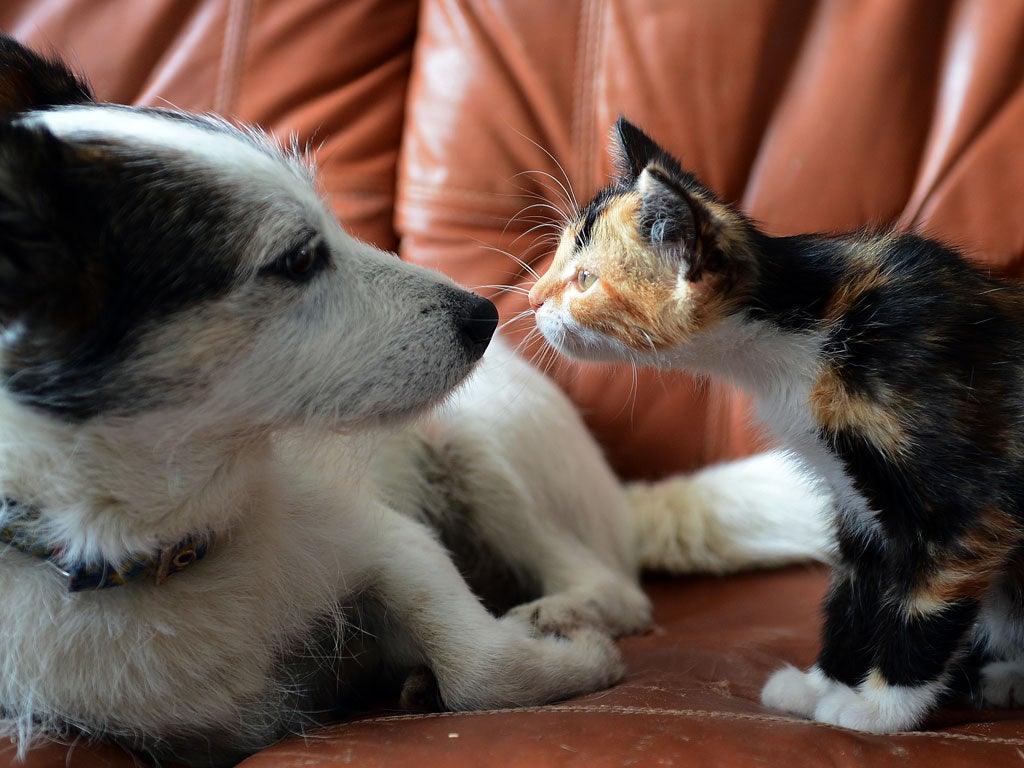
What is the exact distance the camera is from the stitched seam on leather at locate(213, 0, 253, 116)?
1830 millimetres

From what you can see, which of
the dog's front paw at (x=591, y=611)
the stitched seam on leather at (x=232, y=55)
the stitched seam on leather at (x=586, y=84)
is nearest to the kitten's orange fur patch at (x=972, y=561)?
the dog's front paw at (x=591, y=611)

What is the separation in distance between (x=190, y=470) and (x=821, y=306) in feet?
2.27

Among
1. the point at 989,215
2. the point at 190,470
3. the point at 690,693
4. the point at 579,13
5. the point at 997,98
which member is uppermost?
the point at 579,13

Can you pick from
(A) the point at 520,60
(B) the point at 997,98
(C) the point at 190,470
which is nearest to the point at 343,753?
(C) the point at 190,470

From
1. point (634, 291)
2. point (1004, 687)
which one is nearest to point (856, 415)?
point (634, 291)

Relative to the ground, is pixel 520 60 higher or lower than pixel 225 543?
higher

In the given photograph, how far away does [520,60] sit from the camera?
1.75 metres

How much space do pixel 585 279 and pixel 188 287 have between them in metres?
0.49

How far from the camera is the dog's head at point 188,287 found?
0.82 meters

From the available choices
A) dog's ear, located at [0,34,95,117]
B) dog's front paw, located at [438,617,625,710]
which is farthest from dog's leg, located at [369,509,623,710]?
dog's ear, located at [0,34,95,117]

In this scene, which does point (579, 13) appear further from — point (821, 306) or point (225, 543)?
point (225, 543)

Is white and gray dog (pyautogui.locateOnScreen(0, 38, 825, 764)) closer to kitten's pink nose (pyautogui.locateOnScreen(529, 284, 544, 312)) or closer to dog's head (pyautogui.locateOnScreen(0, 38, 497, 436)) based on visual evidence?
dog's head (pyautogui.locateOnScreen(0, 38, 497, 436))

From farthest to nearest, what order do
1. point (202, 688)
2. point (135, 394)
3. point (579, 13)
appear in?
point (579, 13) → point (202, 688) → point (135, 394)

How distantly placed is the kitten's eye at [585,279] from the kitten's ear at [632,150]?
142mm
